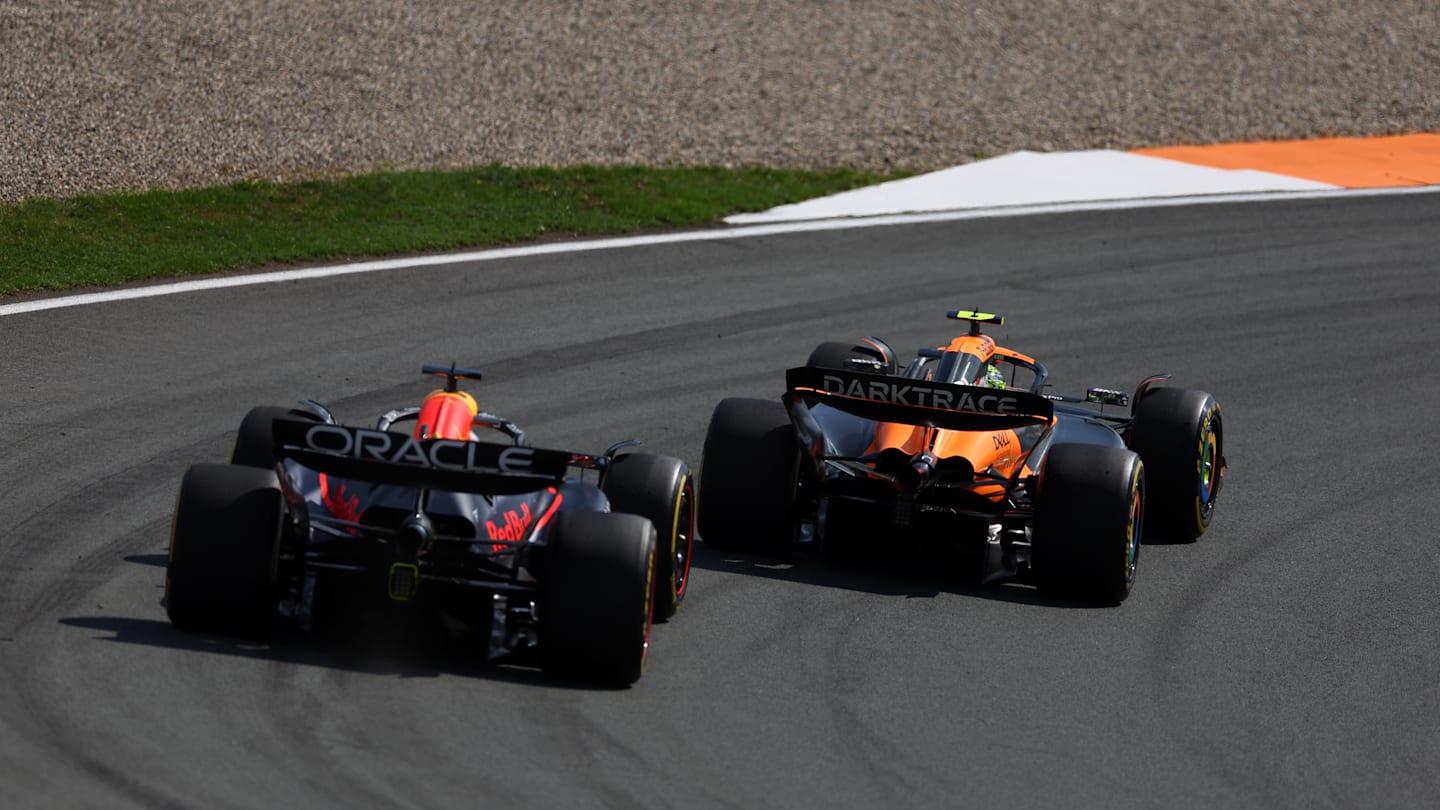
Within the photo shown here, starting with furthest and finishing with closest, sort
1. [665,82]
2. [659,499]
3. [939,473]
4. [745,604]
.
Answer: [665,82], [939,473], [745,604], [659,499]

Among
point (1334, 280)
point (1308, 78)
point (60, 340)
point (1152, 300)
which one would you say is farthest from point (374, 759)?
point (1308, 78)

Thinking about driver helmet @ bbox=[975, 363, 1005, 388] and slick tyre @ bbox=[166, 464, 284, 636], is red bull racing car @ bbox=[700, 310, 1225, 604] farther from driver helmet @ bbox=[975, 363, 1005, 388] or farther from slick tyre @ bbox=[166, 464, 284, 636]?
slick tyre @ bbox=[166, 464, 284, 636]

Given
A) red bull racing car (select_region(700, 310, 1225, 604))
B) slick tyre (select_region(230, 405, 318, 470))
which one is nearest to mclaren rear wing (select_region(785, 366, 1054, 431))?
red bull racing car (select_region(700, 310, 1225, 604))

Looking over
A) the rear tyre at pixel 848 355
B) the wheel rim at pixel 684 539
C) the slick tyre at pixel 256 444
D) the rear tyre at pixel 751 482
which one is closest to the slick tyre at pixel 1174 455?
the rear tyre at pixel 848 355

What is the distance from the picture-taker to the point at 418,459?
891 cm

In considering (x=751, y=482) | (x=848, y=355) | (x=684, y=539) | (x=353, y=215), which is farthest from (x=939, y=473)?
(x=353, y=215)

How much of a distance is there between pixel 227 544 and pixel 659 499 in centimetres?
222

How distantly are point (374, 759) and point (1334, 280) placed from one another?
577 inches

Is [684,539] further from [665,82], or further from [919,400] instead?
[665,82]

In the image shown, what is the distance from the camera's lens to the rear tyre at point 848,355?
41.9 feet

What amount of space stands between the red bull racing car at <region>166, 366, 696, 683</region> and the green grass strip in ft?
26.7

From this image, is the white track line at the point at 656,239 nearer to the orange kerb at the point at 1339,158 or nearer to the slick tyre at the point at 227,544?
the orange kerb at the point at 1339,158

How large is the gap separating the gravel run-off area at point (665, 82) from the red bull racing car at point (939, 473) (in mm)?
10358

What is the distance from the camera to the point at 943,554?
38.5 ft
